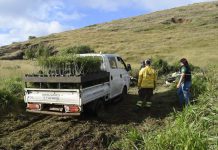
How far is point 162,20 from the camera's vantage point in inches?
2894

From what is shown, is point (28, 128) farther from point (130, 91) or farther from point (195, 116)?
point (130, 91)

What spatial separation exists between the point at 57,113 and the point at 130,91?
6.90m

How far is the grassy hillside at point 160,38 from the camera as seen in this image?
44.9m

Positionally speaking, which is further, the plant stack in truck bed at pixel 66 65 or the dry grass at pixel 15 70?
the dry grass at pixel 15 70

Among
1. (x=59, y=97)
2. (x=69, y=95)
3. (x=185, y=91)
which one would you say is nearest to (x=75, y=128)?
(x=69, y=95)

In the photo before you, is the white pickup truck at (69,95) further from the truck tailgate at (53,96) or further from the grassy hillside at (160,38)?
the grassy hillside at (160,38)

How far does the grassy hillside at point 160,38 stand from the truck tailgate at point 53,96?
2533 centimetres

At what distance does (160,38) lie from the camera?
58.1 m

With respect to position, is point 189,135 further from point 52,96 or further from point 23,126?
point 23,126

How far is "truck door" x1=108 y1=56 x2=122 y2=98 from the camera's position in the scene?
1354 cm

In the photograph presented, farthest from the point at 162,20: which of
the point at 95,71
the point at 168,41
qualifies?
the point at 95,71

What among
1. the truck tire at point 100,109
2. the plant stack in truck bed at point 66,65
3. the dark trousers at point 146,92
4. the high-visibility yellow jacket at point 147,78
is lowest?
the truck tire at point 100,109

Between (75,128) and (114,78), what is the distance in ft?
11.7

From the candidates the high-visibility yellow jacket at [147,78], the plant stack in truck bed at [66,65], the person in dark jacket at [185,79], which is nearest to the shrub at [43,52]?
the plant stack in truck bed at [66,65]
